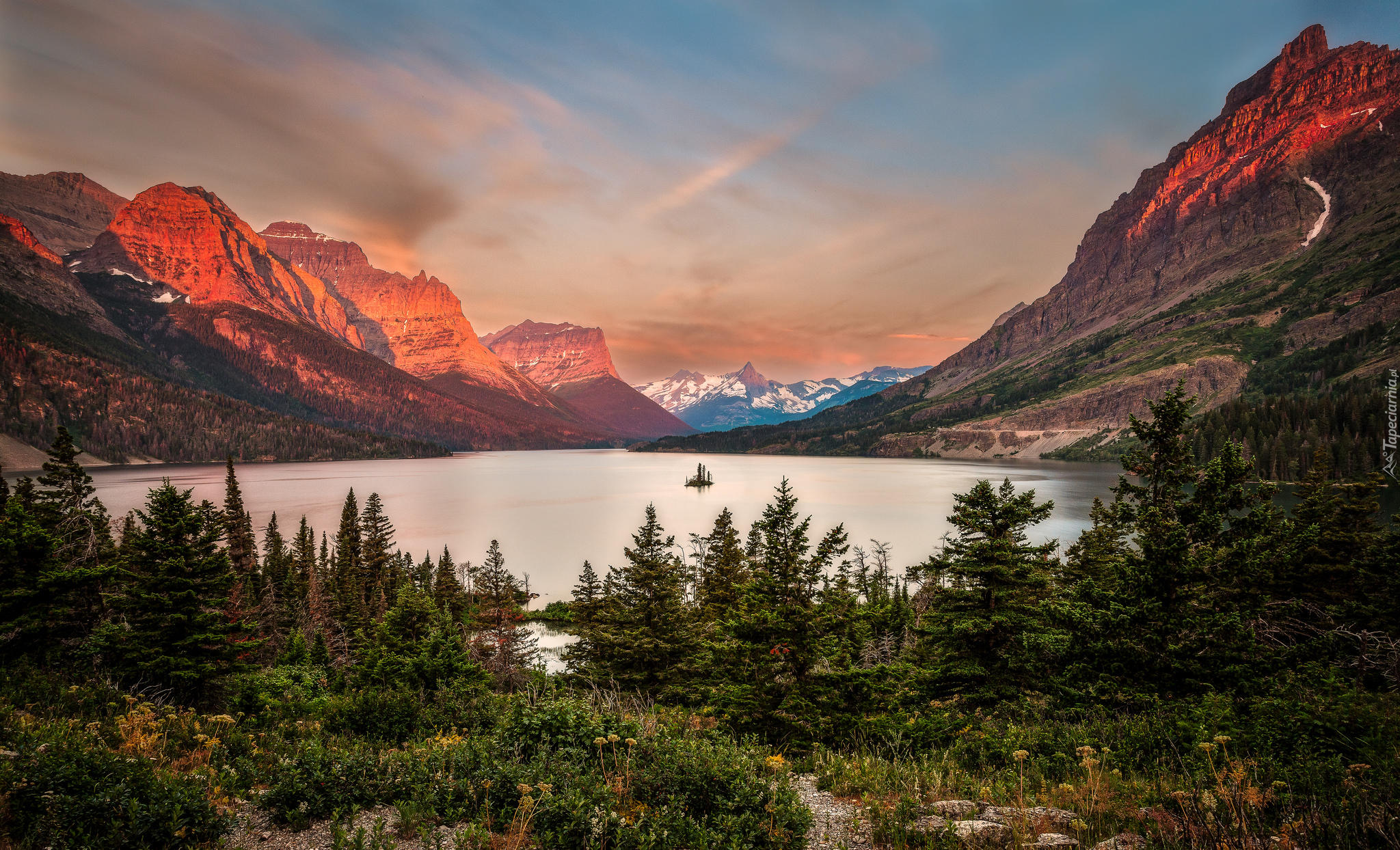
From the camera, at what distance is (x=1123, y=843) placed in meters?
5.74

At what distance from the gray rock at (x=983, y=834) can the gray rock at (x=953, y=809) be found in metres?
0.31

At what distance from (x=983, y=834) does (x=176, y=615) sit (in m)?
18.1

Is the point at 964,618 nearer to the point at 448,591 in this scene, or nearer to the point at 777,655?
the point at 777,655

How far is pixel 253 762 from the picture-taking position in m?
7.91

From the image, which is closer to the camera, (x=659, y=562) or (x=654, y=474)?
(x=659, y=562)

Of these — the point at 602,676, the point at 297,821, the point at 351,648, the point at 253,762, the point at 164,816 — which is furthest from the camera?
the point at 351,648

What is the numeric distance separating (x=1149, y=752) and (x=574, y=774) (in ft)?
29.9

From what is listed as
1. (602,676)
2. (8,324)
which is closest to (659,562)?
(602,676)

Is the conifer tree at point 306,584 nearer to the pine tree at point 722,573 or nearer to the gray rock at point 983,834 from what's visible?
the pine tree at point 722,573

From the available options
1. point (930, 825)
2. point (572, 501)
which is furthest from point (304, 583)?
point (572, 501)

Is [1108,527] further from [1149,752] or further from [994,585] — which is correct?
[1149,752]

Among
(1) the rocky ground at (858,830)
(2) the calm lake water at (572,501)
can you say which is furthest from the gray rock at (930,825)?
(2) the calm lake water at (572,501)

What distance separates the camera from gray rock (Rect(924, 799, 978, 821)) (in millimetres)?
6598

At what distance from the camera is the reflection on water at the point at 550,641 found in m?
36.0
